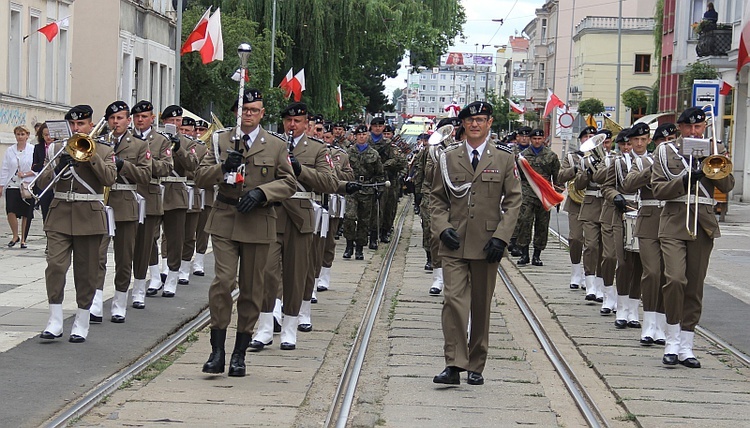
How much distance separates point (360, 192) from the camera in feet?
66.5

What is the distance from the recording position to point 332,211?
1405cm

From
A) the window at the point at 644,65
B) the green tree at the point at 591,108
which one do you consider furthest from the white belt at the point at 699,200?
the window at the point at 644,65

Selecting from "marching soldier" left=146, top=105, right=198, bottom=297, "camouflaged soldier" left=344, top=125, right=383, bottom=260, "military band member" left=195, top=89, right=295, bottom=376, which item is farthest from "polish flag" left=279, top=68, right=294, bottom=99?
"military band member" left=195, top=89, right=295, bottom=376

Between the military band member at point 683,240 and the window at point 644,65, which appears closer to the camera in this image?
the military band member at point 683,240

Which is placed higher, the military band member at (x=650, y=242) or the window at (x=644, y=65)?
the window at (x=644, y=65)

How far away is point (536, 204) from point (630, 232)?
656 cm

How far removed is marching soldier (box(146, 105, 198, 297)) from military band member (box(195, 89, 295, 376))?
475 cm

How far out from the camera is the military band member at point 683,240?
10633 millimetres

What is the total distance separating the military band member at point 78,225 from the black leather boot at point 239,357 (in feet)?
6.04

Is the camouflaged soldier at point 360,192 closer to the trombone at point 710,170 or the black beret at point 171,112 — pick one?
the black beret at point 171,112

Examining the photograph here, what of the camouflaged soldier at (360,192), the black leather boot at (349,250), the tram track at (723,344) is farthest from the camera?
the black leather boot at (349,250)

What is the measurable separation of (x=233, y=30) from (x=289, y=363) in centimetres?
2965

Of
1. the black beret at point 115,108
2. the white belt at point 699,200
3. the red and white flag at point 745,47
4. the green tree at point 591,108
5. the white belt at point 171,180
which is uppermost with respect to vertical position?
the green tree at point 591,108

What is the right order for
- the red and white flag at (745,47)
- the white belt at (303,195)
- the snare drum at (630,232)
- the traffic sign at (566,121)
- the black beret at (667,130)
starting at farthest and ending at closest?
the traffic sign at (566,121) < the red and white flag at (745,47) < the snare drum at (630,232) < the black beret at (667,130) < the white belt at (303,195)
